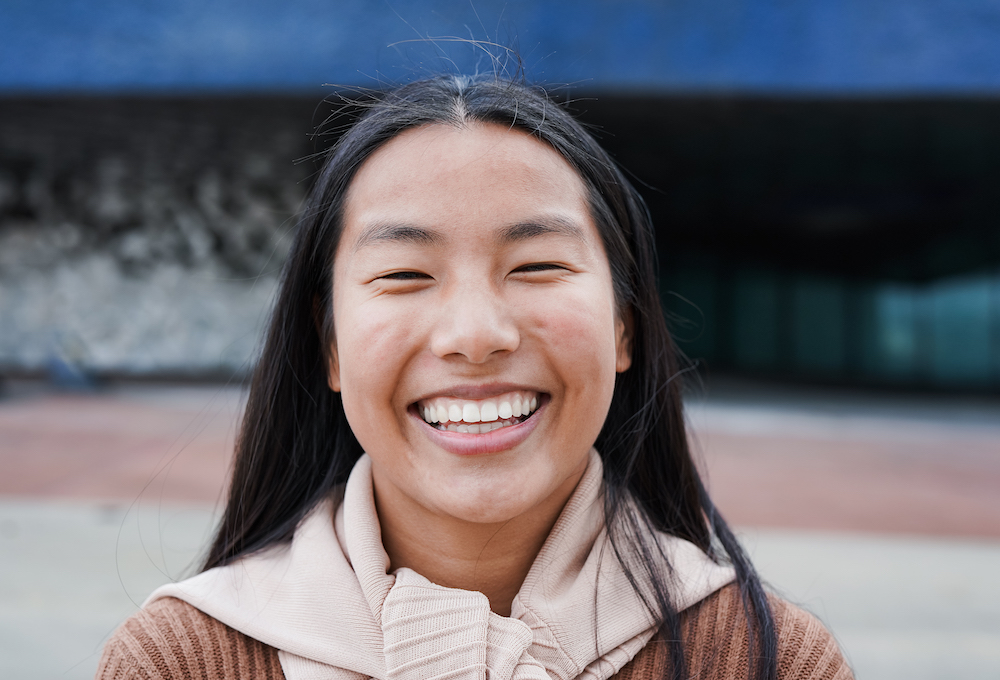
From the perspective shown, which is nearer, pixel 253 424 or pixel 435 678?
pixel 435 678

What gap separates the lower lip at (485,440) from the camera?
1146mm

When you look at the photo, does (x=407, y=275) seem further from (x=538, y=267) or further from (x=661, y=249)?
(x=661, y=249)

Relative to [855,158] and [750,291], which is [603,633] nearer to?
[855,158]

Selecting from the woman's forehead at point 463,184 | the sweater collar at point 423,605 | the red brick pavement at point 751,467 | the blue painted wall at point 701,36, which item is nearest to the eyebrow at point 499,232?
the woman's forehead at point 463,184

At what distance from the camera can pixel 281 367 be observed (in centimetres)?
145

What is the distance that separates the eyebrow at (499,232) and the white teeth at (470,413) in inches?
10.1

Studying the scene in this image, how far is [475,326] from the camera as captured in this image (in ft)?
3.59

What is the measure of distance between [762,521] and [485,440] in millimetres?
4791

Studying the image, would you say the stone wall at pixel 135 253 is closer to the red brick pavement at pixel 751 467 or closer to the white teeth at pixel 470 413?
the red brick pavement at pixel 751 467

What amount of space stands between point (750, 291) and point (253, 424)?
1741 centimetres

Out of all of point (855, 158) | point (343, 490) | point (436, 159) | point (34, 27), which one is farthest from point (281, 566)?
point (855, 158)

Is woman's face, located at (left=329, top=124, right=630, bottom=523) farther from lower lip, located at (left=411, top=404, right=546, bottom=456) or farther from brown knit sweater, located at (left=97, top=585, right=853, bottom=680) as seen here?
brown knit sweater, located at (left=97, top=585, right=853, bottom=680)

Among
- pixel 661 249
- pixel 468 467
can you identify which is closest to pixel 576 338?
pixel 468 467

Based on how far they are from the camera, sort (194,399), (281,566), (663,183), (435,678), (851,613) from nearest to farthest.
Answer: (435,678)
(281,566)
(851,613)
(194,399)
(663,183)
